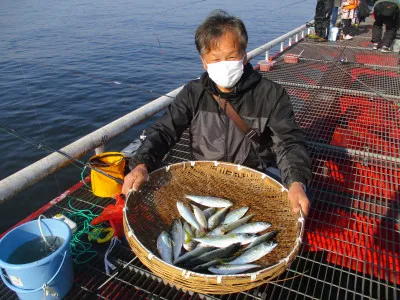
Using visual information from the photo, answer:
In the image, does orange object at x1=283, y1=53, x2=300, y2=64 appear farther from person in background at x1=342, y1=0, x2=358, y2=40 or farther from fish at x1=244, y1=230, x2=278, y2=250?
fish at x1=244, y1=230, x2=278, y2=250

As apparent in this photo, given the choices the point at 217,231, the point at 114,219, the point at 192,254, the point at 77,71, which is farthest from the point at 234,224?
the point at 77,71

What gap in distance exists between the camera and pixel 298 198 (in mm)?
2400

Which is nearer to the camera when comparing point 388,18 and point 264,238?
point 264,238

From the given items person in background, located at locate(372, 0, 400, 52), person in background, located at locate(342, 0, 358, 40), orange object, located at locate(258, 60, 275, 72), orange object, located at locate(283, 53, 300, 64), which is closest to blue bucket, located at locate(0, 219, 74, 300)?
orange object, located at locate(258, 60, 275, 72)

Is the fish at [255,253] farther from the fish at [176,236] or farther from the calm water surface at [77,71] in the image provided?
the calm water surface at [77,71]

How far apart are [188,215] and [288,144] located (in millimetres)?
1209

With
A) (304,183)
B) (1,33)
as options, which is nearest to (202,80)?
(304,183)

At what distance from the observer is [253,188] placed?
302cm

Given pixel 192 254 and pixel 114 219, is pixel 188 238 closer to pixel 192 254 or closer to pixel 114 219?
pixel 192 254

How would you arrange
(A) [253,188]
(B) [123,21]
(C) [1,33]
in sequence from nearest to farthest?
(A) [253,188] < (C) [1,33] < (B) [123,21]

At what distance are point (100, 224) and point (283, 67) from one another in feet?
22.4

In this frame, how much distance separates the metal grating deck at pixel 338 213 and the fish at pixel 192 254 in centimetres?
33

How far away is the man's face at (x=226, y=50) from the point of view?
2.75 m

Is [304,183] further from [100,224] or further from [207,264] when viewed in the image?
[100,224]
